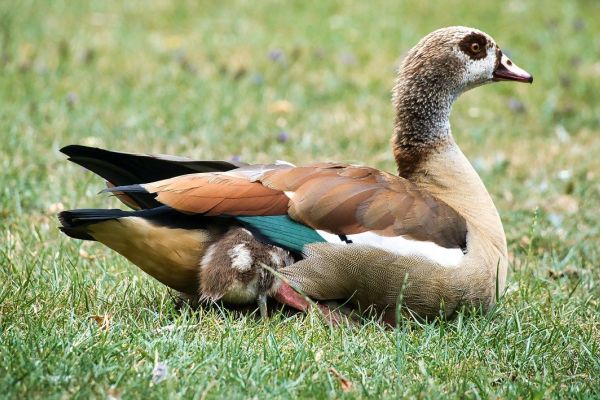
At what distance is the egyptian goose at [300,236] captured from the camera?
12.7 feet

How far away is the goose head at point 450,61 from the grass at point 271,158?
0.76 meters

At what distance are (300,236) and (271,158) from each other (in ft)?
8.88

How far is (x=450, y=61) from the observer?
4.60 m

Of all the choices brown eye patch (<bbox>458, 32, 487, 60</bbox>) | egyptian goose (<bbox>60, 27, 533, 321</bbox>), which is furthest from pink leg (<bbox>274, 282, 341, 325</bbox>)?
brown eye patch (<bbox>458, 32, 487, 60</bbox>)

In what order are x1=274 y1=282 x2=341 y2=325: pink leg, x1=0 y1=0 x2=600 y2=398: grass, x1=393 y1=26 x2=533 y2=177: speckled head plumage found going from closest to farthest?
x1=0 y1=0 x2=600 y2=398: grass < x1=274 y1=282 x2=341 y2=325: pink leg < x1=393 y1=26 x2=533 y2=177: speckled head plumage

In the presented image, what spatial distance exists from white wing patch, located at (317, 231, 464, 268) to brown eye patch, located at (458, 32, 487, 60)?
1.13m

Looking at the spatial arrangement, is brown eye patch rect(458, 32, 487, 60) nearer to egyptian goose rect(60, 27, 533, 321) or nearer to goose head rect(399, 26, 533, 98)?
goose head rect(399, 26, 533, 98)

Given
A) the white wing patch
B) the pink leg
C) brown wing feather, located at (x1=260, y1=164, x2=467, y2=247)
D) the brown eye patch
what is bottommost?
the pink leg

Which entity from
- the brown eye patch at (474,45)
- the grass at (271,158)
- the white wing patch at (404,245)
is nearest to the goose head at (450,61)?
the brown eye patch at (474,45)

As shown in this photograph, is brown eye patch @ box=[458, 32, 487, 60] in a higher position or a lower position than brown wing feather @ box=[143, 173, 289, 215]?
higher

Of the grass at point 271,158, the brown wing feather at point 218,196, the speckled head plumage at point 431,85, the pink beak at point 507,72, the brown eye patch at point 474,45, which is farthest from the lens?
the pink beak at point 507,72

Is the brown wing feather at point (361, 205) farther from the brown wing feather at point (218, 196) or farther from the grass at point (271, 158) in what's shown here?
the grass at point (271, 158)

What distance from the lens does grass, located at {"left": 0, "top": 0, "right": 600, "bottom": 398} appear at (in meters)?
3.33

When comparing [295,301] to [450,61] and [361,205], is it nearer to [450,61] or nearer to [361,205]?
[361,205]
